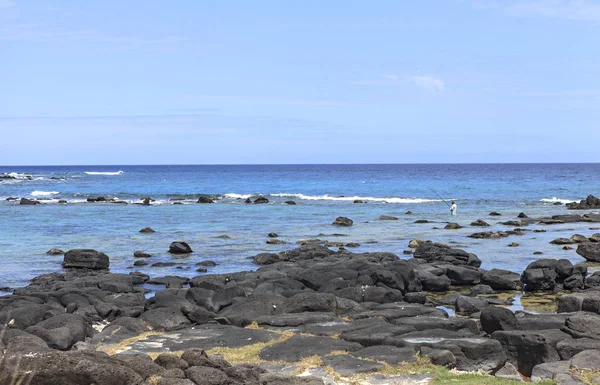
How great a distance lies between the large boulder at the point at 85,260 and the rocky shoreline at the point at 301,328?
12.0 ft

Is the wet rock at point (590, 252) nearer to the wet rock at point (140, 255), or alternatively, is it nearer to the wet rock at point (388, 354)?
the wet rock at point (140, 255)

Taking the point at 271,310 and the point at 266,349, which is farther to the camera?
the point at 271,310

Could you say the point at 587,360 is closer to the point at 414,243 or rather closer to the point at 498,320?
the point at 498,320

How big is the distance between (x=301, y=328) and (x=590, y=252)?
20.9m

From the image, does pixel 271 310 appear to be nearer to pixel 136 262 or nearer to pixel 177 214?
pixel 136 262

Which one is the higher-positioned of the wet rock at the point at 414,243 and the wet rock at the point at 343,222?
the wet rock at the point at 414,243

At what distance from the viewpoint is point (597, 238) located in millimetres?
40531

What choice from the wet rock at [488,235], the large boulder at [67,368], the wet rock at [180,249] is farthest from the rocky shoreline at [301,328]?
the wet rock at [488,235]

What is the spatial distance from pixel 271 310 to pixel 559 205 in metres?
61.4

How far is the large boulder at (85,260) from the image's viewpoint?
32.2 metres

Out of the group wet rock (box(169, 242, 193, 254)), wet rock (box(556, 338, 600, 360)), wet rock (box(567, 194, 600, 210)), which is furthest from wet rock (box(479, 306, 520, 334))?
wet rock (box(567, 194, 600, 210))

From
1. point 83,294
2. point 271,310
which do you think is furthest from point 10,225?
point 271,310

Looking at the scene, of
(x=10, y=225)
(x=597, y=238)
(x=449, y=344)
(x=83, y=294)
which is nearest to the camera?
(x=449, y=344)

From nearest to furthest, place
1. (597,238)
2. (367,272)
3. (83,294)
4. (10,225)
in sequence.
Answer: (83,294), (367,272), (597,238), (10,225)
